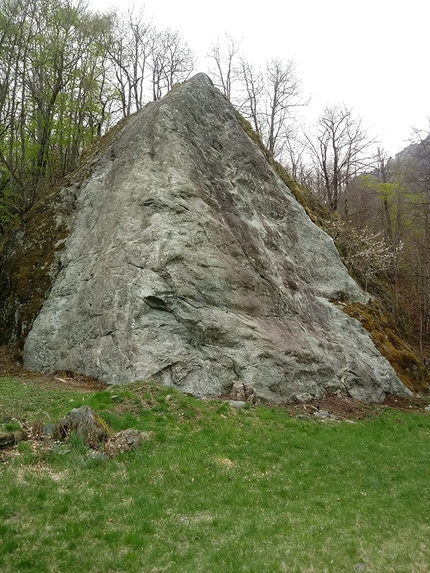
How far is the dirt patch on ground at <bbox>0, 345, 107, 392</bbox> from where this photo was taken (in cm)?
1786

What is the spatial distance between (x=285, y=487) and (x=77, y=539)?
5113 mm

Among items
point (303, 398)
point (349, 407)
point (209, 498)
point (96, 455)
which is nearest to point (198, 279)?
point (303, 398)

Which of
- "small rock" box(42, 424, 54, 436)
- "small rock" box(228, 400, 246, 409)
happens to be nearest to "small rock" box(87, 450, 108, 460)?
"small rock" box(42, 424, 54, 436)

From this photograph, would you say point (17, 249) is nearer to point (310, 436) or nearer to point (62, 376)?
point (62, 376)

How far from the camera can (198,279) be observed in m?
20.6

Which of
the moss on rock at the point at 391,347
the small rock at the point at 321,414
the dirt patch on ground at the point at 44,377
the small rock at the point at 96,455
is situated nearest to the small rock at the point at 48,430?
the small rock at the point at 96,455

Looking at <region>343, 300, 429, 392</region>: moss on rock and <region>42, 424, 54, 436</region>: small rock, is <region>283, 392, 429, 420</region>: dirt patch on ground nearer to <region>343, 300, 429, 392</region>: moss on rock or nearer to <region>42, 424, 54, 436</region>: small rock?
<region>343, 300, 429, 392</region>: moss on rock

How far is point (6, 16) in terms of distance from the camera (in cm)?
2927

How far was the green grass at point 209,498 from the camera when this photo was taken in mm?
7598

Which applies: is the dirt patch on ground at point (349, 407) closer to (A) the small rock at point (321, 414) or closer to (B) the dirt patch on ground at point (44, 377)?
(A) the small rock at point (321, 414)

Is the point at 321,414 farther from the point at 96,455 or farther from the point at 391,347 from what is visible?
the point at 96,455

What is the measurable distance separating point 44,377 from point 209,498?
39.2 feet

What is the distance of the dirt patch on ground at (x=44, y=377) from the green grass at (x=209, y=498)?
1.98 metres

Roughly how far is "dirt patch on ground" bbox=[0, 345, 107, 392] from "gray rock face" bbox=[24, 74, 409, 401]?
0.49m
